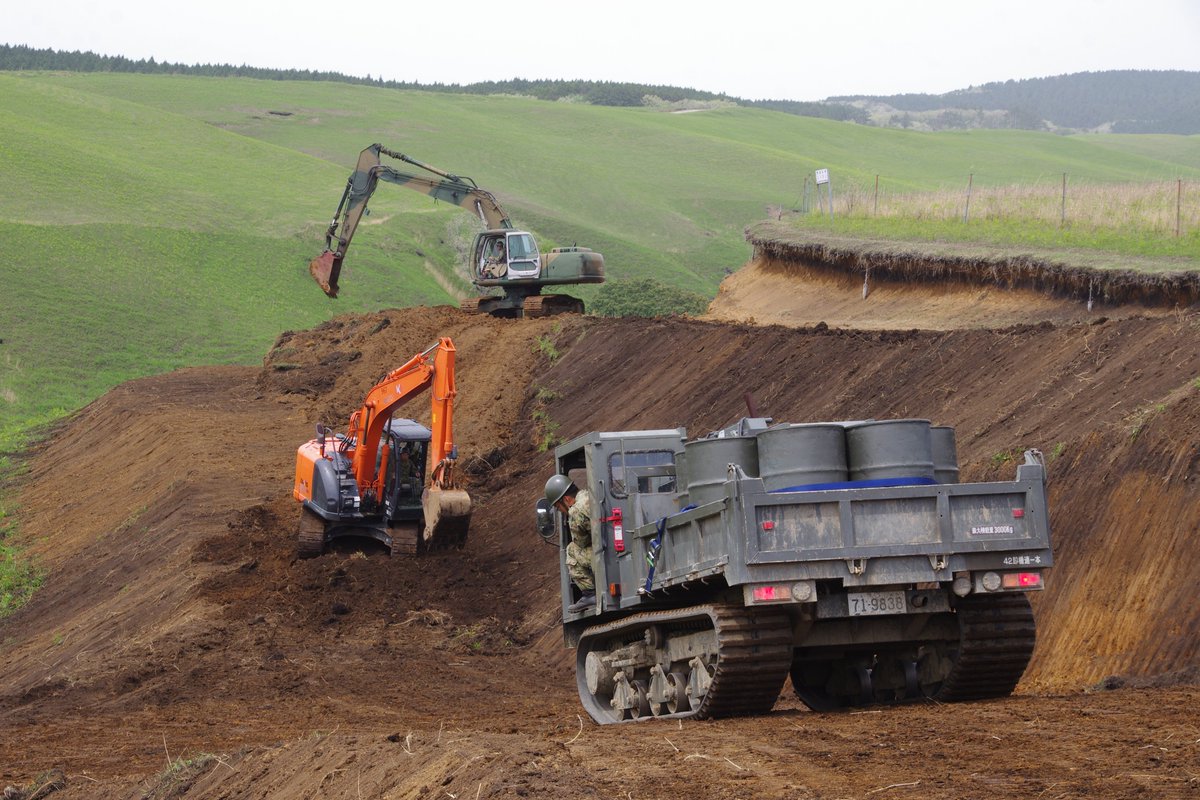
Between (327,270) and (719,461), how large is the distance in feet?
85.4

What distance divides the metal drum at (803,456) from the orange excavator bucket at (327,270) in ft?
85.4

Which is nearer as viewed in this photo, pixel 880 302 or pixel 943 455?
pixel 943 455

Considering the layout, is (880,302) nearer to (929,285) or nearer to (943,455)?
(929,285)

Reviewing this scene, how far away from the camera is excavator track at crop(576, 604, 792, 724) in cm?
1176

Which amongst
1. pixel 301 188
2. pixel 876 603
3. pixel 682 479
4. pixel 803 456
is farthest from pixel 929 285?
pixel 301 188

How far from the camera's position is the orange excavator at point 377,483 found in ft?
77.4

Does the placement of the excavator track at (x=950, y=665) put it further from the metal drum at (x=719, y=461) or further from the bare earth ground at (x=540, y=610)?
the metal drum at (x=719, y=461)

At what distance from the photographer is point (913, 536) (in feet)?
37.7

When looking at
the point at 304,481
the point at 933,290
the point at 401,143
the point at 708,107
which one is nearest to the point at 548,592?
the point at 304,481

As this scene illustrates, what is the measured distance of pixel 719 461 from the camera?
490 inches

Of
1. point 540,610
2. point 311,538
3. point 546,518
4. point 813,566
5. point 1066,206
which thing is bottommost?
point 540,610

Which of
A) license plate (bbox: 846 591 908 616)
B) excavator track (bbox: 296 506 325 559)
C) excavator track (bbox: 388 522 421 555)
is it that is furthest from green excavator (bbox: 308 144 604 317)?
license plate (bbox: 846 591 908 616)

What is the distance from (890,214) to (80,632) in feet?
76.8

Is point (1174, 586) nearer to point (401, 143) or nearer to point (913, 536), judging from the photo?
point (913, 536)
